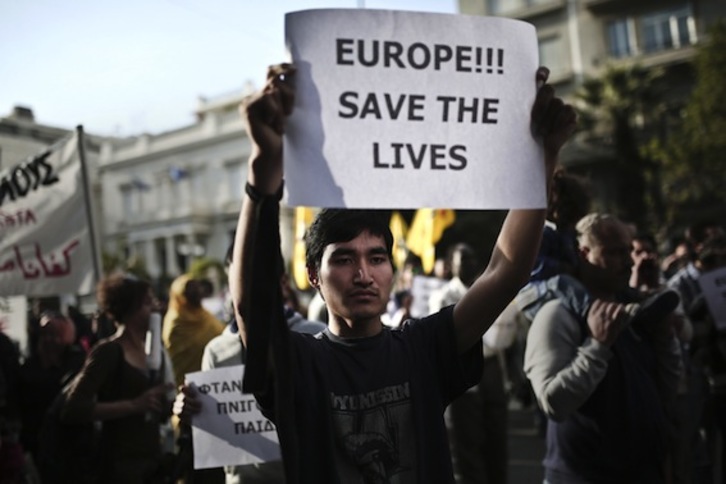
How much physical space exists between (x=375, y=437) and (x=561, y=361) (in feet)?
3.90

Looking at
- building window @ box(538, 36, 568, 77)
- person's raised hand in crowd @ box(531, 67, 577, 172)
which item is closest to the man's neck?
person's raised hand in crowd @ box(531, 67, 577, 172)

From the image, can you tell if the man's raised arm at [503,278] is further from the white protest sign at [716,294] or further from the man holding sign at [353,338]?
the white protest sign at [716,294]

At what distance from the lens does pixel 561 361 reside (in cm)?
270

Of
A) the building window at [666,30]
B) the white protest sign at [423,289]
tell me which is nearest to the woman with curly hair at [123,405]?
the white protest sign at [423,289]

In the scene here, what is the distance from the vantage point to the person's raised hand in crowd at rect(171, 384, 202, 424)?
2898 millimetres

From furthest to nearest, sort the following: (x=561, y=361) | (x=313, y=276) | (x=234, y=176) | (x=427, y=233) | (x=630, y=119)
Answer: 1. (x=234, y=176)
2. (x=630, y=119)
3. (x=427, y=233)
4. (x=561, y=361)
5. (x=313, y=276)

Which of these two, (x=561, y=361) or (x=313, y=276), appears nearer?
(x=313, y=276)

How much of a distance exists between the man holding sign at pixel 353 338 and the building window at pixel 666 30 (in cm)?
2941

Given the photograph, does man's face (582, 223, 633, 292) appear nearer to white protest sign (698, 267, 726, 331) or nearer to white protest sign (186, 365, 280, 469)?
white protest sign (186, 365, 280, 469)

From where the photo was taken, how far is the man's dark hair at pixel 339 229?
74.2 inches

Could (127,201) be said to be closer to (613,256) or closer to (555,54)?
(555,54)

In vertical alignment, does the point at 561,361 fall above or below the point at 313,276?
below

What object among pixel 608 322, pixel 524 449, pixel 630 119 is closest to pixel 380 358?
pixel 608 322

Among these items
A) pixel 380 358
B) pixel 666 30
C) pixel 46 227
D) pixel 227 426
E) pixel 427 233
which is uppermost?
pixel 666 30
